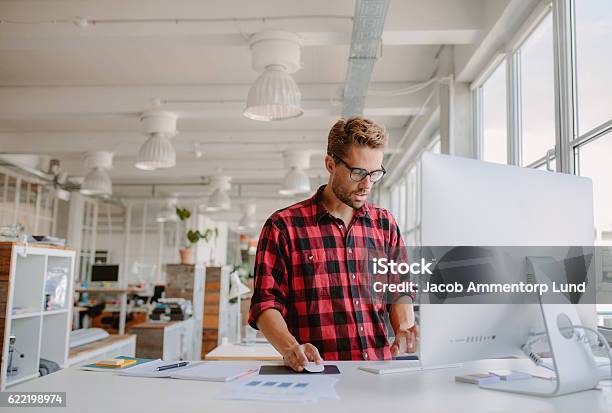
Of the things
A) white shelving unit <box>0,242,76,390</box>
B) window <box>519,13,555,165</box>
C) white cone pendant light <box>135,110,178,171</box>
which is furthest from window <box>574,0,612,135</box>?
white cone pendant light <box>135,110,178,171</box>

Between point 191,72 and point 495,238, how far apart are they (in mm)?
5530

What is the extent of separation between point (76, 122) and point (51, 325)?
4663mm

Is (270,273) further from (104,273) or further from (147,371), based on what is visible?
(104,273)

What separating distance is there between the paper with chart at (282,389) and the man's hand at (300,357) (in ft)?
0.14

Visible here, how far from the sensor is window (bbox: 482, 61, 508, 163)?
4500mm

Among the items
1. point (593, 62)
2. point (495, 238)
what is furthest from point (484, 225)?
point (593, 62)

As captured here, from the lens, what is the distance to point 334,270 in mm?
1947

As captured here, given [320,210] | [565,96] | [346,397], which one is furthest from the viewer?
[565,96]

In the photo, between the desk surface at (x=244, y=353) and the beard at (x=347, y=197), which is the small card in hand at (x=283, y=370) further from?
the desk surface at (x=244, y=353)

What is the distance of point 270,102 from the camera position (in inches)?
148

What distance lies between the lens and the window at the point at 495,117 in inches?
177

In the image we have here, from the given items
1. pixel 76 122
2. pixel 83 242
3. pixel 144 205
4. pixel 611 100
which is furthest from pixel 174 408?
pixel 144 205

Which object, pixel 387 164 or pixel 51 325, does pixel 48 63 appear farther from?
pixel 387 164

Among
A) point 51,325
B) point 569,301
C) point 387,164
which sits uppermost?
point 387,164
